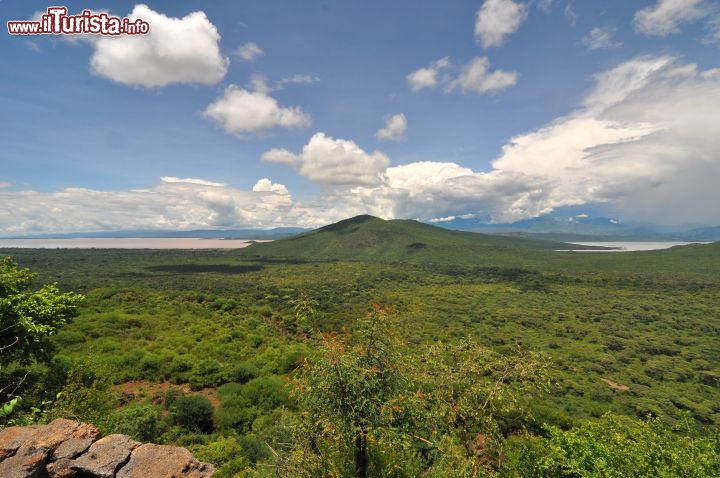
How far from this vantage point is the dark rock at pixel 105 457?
9.18 meters

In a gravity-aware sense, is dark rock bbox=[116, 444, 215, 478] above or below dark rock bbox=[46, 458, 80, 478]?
below

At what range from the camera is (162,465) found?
32.2 feet

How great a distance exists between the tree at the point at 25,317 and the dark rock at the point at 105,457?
984cm

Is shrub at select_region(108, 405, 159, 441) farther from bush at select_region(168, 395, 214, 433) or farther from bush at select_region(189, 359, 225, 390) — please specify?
bush at select_region(189, 359, 225, 390)

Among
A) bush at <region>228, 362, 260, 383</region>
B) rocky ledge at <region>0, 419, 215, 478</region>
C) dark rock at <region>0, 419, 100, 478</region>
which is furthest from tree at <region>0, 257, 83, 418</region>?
bush at <region>228, 362, 260, 383</region>

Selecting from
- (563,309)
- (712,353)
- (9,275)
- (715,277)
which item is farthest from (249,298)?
(715,277)

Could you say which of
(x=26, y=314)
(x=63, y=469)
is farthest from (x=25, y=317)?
(x=63, y=469)

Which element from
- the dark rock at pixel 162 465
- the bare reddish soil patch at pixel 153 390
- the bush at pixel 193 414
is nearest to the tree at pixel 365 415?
the dark rock at pixel 162 465

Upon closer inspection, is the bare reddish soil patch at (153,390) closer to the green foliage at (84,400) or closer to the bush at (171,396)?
the bush at (171,396)

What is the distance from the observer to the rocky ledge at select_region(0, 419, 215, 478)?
29.0 ft

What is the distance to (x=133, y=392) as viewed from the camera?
3219 cm

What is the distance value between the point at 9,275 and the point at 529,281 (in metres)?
180

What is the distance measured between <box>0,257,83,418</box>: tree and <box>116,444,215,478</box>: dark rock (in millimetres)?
10894

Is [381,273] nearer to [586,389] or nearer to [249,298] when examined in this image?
[249,298]
